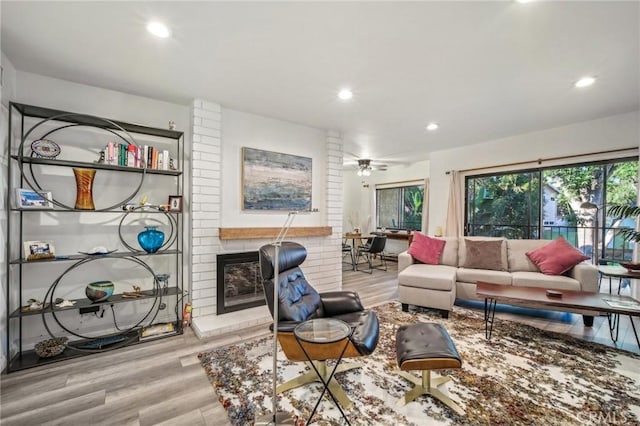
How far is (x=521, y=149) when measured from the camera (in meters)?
4.47

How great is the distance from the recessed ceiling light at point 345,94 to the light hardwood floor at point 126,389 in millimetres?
2717

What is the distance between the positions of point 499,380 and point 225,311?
2752 millimetres

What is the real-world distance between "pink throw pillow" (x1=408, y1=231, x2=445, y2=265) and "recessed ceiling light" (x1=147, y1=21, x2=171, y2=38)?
3.90 metres

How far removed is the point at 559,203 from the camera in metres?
4.34

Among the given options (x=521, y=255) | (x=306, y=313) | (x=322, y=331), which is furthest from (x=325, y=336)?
(x=521, y=255)

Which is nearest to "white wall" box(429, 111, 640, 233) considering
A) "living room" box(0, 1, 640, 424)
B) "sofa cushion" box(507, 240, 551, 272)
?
"living room" box(0, 1, 640, 424)

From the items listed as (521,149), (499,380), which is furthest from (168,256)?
(521,149)

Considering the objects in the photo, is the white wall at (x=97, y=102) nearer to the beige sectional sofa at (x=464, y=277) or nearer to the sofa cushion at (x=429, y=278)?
the sofa cushion at (x=429, y=278)

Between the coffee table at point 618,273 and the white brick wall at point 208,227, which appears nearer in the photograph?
the coffee table at point 618,273

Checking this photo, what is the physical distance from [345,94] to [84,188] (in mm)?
2711

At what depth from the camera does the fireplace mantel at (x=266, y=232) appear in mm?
3207

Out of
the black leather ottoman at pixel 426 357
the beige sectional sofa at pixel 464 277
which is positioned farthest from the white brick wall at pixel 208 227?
the beige sectional sofa at pixel 464 277

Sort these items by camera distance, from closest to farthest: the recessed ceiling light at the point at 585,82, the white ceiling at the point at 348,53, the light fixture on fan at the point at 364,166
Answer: the white ceiling at the point at 348,53 < the recessed ceiling light at the point at 585,82 < the light fixture on fan at the point at 364,166

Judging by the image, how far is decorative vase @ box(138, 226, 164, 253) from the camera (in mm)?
2719
